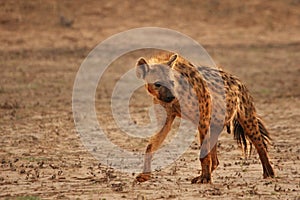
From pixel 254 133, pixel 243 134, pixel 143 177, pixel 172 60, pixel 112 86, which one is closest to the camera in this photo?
pixel 143 177

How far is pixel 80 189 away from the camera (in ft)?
26.4

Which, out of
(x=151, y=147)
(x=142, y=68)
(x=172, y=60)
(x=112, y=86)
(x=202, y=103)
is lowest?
(x=151, y=147)

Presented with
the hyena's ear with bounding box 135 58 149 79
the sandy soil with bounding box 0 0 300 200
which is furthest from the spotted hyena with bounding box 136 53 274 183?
the sandy soil with bounding box 0 0 300 200

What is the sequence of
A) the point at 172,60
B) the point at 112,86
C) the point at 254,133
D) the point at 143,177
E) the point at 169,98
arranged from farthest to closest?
1. the point at 112,86
2. the point at 254,133
3. the point at 172,60
4. the point at 143,177
5. the point at 169,98

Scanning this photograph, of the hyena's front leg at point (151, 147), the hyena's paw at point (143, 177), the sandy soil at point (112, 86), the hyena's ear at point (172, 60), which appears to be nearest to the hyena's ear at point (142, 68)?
the hyena's ear at point (172, 60)

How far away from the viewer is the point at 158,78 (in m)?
8.45

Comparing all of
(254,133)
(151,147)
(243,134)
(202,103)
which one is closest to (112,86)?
(243,134)

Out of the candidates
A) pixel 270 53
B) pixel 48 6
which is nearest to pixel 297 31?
pixel 270 53

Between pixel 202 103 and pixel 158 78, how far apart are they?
0.55 meters

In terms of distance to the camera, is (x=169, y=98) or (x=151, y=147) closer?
(x=169, y=98)

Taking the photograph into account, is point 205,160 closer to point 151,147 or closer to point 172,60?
point 151,147

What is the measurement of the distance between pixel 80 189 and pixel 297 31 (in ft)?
58.7

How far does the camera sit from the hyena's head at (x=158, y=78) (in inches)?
330

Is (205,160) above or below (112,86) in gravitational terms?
below
